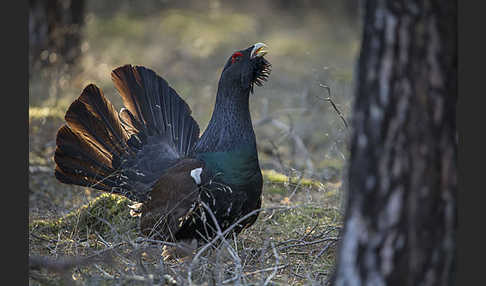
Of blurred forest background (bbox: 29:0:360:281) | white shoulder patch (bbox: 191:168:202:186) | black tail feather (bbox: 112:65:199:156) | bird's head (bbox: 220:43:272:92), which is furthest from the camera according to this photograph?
blurred forest background (bbox: 29:0:360:281)

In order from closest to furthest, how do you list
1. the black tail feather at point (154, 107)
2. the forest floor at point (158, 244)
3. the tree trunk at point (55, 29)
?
the forest floor at point (158, 244), the black tail feather at point (154, 107), the tree trunk at point (55, 29)

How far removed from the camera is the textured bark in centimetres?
250

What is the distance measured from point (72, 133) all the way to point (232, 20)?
36.9 ft

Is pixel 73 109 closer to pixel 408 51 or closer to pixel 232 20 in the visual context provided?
pixel 408 51

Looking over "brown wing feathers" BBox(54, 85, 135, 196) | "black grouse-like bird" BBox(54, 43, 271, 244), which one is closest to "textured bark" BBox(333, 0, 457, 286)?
"black grouse-like bird" BBox(54, 43, 271, 244)

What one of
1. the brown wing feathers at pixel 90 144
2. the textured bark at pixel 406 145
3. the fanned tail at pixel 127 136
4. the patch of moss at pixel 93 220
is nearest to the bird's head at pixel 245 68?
the fanned tail at pixel 127 136

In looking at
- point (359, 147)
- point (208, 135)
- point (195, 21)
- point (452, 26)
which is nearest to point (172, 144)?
point (208, 135)

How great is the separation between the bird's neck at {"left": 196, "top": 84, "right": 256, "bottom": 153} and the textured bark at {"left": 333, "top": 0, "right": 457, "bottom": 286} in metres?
1.84

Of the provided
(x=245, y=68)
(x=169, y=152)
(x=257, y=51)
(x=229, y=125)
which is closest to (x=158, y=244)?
(x=229, y=125)

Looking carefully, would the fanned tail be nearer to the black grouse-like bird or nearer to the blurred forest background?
the black grouse-like bird

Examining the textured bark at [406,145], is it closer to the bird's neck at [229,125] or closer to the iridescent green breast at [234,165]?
the iridescent green breast at [234,165]

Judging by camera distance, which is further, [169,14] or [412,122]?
[169,14]

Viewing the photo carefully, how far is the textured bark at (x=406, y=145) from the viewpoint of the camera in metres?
2.50

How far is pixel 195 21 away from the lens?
50.1 ft
